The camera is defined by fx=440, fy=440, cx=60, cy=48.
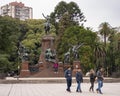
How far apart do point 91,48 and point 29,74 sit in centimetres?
2164

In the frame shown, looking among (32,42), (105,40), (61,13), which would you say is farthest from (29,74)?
(61,13)

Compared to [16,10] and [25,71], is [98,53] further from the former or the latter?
[16,10]

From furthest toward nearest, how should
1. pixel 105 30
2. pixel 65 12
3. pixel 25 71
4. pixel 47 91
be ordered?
pixel 65 12
pixel 105 30
pixel 25 71
pixel 47 91

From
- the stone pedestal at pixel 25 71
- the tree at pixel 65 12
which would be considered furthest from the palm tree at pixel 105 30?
the stone pedestal at pixel 25 71

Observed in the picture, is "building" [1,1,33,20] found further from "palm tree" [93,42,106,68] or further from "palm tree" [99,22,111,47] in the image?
"palm tree" [93,42,106,68]

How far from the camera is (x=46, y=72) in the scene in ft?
192

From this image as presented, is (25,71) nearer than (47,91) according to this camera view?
No

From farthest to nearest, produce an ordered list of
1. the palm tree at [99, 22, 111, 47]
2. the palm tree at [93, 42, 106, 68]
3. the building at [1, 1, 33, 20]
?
the building at [1, 1, 33, 20]
the palm tree at [99, 22, 111, 47]
the palm tree at [93, 42, 106, 68]

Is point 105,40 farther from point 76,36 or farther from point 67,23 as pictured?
point 76,36

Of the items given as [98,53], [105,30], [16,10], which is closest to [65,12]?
[105,30]

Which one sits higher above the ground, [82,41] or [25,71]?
[82,41]

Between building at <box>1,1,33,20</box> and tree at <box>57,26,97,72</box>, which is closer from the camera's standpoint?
tree at <box>57,26,97,72</box>

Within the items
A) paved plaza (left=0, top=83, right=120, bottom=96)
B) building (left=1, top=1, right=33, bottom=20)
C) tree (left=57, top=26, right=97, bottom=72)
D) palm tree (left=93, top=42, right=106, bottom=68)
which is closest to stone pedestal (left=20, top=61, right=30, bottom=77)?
tree (left=57, top=26, right=97, bottom=72)

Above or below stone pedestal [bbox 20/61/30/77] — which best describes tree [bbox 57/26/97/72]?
above
